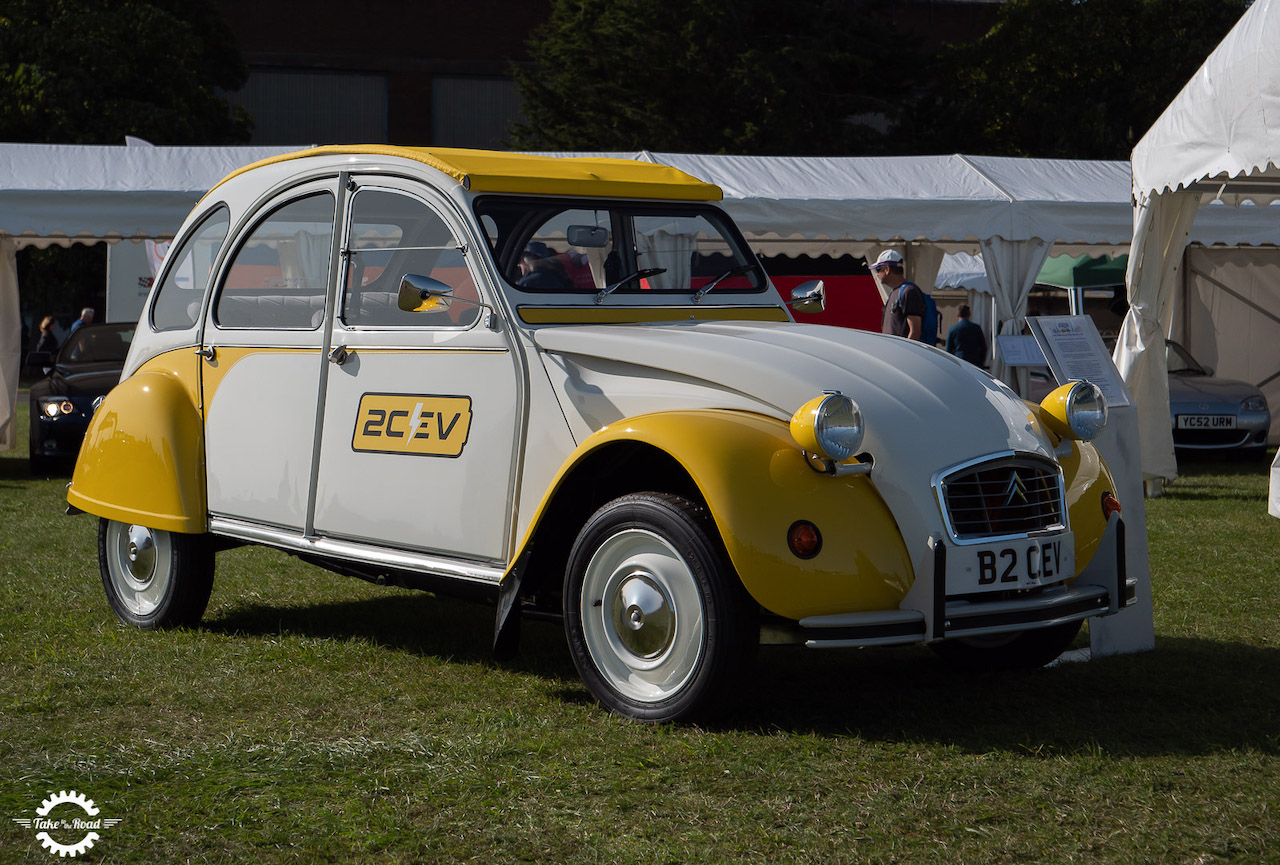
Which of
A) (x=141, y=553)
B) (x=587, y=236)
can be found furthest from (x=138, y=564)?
(x=587, y=236)

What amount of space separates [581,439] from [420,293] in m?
0.80

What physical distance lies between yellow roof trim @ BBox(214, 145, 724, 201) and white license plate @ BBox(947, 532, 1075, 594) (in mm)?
2195

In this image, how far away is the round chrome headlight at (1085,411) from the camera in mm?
5219

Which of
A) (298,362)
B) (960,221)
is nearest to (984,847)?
(298,362)

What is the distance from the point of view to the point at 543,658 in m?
5.84

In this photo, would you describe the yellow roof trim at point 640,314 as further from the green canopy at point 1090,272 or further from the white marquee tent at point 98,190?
the green canopy at point 1090,272

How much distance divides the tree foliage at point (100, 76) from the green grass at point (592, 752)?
95.6 ft

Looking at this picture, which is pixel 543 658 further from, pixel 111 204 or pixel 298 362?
pixel 111 204

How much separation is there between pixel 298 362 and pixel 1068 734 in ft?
11.0

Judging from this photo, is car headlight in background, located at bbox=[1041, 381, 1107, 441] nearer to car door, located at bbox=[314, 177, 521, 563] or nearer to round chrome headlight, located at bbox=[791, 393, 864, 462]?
round chrome headlight, located at bbox=[791, 393, 864, 462]

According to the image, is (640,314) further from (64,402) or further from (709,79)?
(709,79)

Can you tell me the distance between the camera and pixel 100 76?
33.8 m

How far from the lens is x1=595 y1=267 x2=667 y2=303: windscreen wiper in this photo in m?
5.55

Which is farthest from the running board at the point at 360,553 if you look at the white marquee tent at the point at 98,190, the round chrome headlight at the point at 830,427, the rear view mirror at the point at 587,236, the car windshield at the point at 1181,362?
the car windshield at the point at 1181,362
